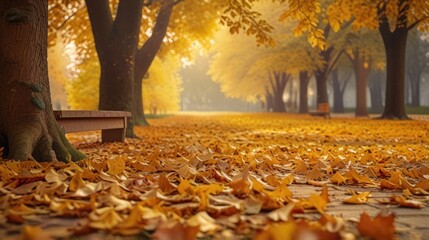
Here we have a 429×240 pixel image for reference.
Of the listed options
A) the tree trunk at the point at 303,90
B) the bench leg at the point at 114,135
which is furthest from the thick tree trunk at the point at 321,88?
the bench leg at the point at 114,135

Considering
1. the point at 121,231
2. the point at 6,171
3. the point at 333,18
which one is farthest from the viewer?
the point at 333,18

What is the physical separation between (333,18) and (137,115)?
367 inches

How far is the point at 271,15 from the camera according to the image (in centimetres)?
2886

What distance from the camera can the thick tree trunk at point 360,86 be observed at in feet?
82.9

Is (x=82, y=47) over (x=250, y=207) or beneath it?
over

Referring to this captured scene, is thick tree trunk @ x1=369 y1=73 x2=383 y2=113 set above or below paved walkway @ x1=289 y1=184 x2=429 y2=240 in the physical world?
above

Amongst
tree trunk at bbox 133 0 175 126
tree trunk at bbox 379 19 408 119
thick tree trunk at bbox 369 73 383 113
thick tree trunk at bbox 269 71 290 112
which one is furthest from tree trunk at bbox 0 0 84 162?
thick tree trunk at bbox 369 73 383 113

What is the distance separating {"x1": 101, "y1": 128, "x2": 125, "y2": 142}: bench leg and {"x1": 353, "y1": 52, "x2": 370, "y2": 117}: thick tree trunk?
68.8 ft

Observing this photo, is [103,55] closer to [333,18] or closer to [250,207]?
[333,18]

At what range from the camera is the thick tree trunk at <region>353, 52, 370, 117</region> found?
25.3 m

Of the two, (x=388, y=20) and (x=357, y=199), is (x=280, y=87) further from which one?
(x=357, y=199)

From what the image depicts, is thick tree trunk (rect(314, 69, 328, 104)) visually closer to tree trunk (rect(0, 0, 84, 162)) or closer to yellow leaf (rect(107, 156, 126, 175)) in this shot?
tree trunk (rect(0, 0, 84, 162))

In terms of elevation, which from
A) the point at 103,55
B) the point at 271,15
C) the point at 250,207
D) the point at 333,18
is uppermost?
the point at 271,15

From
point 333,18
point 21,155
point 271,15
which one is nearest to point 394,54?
point 333,18
